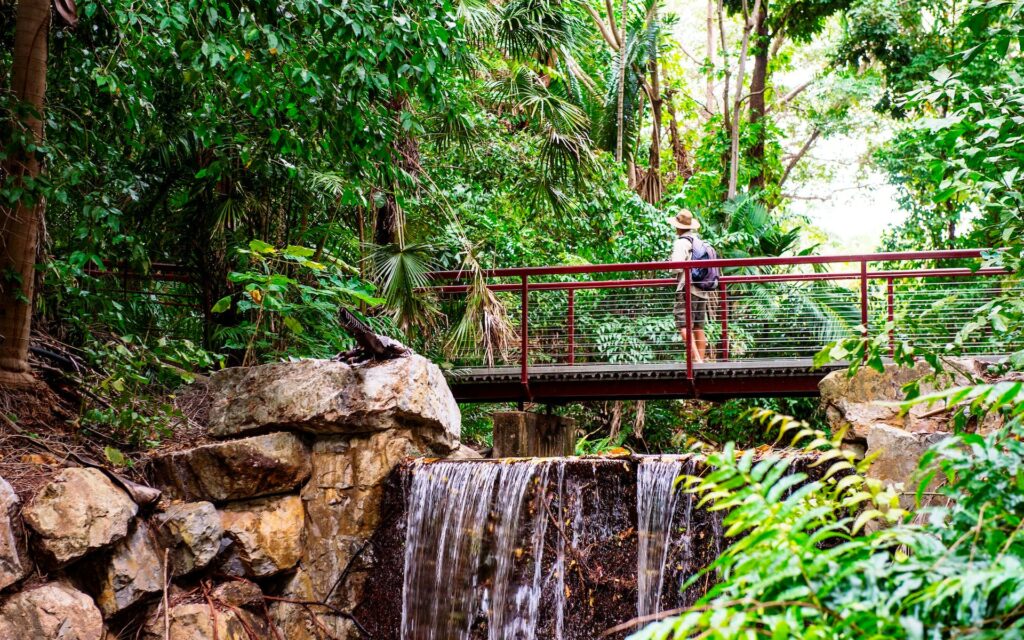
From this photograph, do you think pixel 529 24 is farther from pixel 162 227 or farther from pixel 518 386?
pixel 162 227

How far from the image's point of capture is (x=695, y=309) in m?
11.2

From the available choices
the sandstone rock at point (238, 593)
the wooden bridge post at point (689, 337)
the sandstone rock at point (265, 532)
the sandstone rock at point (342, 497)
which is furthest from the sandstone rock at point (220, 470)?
the wooden bridge post at point (689, 337)

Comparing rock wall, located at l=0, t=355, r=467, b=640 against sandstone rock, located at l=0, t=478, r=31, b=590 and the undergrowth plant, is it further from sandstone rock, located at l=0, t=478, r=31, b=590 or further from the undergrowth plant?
the undergrowth plant

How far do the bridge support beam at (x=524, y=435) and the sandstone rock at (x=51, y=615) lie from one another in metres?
5.16

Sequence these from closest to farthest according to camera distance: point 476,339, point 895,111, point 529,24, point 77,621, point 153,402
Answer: point 77,621 → point 153,402 → point 476,339 → point 529,24 → point 895,111

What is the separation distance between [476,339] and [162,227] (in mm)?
3411

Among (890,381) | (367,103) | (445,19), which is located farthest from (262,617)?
(890,381)

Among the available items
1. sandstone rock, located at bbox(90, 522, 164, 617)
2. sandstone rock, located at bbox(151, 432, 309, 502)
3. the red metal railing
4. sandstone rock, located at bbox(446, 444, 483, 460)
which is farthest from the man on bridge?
sandstone rock, located at bbox(90, 522, 164, 617)

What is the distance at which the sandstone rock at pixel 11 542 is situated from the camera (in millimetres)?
5656

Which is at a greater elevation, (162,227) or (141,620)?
(162,227)

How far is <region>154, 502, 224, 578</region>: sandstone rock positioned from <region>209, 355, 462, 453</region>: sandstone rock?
757mm

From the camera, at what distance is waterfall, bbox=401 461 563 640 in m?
6.88

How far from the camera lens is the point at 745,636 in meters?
2.27

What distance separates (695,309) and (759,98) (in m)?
9.44
